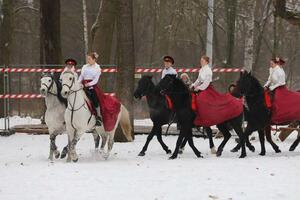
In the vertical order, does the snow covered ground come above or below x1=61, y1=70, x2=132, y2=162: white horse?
below

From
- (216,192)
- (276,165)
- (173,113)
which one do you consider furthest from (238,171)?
A: (173,113)

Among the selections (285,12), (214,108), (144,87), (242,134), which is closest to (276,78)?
(242,134)

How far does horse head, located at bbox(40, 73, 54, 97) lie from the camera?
42.3ft

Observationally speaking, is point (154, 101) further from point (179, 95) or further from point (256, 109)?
point (256, 109)

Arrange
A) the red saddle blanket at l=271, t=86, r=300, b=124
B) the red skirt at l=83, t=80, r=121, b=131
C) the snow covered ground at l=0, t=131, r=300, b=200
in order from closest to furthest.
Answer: the snow covered ground at l=0, t=131, r=300, b=200
the red skirt at l=83, t=80, r=121, b=131
the red saddle blanket at l=271, t=86, r=300, b=124

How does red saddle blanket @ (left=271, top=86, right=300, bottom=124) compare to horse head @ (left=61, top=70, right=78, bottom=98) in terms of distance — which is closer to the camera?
horse head @ (left=61, top=70, right=78, bottom=98)

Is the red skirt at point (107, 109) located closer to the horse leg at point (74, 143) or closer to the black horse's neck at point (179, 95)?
the horse leg at point (74, 143)

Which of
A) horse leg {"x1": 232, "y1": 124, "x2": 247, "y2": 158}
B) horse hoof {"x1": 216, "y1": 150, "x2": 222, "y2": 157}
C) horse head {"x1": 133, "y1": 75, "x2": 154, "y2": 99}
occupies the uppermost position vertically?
horse head {"x1": 133, "y1": 75, "x2": 154, "y2": 99}

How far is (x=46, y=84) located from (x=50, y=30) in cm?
921

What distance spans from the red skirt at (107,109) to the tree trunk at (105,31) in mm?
8347

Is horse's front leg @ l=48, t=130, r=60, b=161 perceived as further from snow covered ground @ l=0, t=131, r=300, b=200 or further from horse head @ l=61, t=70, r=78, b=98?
horse head @ l=61, t=70, r=78, b=98

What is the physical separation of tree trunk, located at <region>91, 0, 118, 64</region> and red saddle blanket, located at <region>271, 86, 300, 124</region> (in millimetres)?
8936

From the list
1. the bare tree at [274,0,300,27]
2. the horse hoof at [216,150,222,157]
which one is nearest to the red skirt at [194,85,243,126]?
the horse hoof at [216,150,222,157]

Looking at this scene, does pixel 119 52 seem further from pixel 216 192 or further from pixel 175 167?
pixel 216 192
